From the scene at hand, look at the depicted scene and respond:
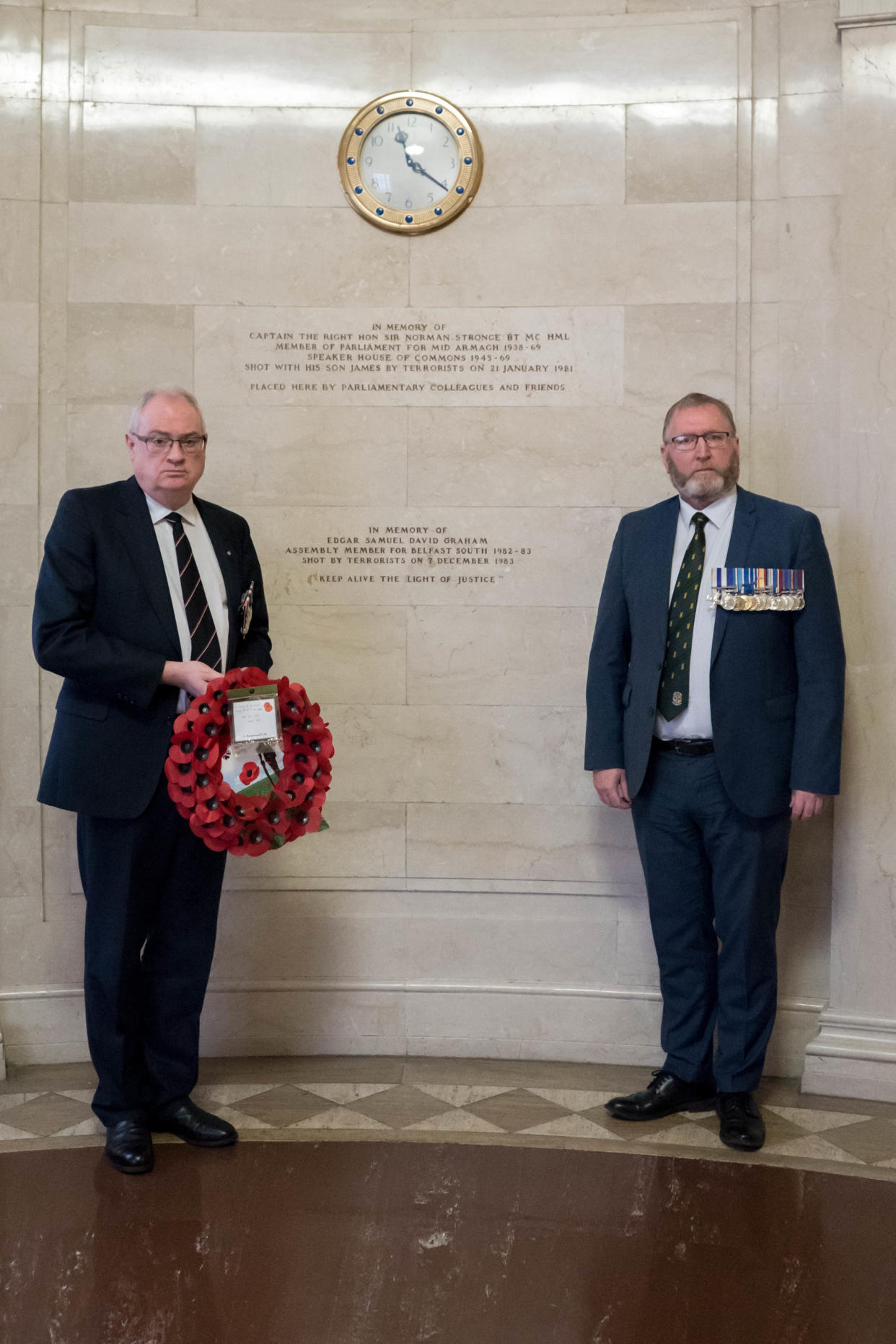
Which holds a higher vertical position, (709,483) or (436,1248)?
(709,483)

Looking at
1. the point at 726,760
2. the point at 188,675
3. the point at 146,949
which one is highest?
the point at 188,675

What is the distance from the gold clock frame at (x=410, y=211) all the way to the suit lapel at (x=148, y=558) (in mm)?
1403

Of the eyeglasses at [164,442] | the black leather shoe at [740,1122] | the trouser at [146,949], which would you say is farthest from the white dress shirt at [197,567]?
the black leather shoe at [740,1122]

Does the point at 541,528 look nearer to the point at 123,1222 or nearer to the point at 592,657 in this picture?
the point at 592,657

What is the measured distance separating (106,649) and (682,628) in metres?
1.52

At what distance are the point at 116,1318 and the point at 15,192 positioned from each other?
3.22m

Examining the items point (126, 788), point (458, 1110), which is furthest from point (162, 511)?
point (458, 1110)

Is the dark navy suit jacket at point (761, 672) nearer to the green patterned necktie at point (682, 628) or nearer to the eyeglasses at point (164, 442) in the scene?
the green patterned necktie at point (682, 628)

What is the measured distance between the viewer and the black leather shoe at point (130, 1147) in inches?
114

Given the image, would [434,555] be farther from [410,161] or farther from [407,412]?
[410,161]

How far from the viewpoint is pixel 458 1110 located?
10.9ft

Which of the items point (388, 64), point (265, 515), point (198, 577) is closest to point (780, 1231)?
point (198, 577)

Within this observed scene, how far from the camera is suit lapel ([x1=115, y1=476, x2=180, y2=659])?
9.84ft

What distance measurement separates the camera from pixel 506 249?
3.79 meters
